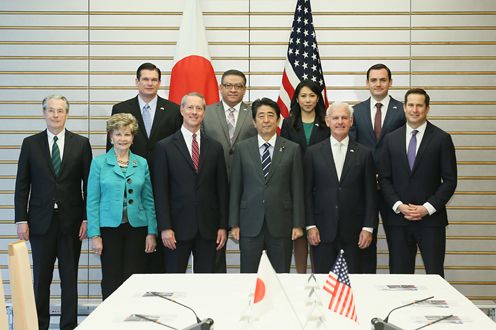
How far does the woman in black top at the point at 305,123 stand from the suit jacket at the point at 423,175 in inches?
21.7

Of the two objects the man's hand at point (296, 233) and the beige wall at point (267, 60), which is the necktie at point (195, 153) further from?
the beige wall at point (267, 60)

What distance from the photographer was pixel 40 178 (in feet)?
16.1

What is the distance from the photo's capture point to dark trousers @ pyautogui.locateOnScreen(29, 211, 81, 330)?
192 inches

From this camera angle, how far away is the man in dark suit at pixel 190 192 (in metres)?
4.75

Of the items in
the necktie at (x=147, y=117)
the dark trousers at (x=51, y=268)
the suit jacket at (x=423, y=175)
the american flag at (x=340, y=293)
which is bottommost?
the dark trousers at (x=51, y=268)

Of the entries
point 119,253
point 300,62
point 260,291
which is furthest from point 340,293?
point 300,62

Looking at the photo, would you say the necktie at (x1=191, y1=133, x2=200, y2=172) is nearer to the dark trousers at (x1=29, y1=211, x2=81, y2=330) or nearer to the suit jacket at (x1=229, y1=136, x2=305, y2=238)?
the suit jacket at (x1=229, y1=136, x2=305, y2=238)

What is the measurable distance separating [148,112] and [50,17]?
178 cm

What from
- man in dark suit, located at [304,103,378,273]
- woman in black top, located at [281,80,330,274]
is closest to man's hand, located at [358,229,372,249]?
man in dark suit, located at [304,103,378,273]

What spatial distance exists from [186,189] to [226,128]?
0.65 metres

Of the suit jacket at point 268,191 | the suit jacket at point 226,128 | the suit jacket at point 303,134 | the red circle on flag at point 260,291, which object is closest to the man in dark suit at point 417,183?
the suit jacket at point 303,134

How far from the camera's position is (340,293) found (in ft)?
7.54

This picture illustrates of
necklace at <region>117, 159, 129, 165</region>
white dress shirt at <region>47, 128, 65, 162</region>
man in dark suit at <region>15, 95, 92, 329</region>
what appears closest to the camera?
necklace at <region>117, 159, 129, 165</region>

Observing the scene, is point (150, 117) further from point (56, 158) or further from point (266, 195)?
point (266, 195)
